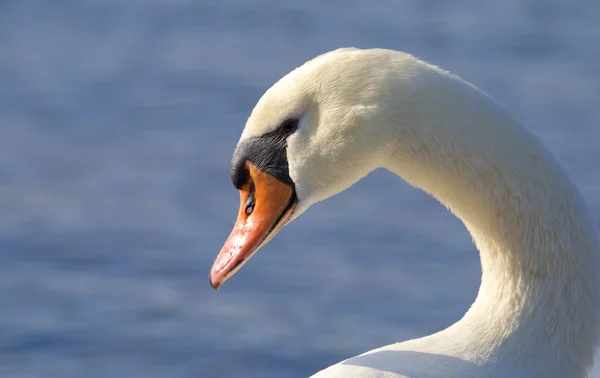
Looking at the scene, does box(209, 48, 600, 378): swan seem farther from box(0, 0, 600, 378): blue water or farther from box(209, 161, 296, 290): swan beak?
box(0, 0, 600, 378): blue water

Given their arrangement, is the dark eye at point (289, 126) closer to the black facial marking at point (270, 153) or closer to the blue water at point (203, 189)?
the black facial marking at point (270, 153)

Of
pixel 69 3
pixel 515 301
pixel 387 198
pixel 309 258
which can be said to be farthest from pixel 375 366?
pixel 69 3

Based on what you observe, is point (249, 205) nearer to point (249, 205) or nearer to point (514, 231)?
point (249, 205)

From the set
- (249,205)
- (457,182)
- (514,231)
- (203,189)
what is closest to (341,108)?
(457,182)

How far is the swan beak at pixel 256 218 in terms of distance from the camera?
4.25m

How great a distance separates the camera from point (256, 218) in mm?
4324

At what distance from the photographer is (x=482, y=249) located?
425 centimetres

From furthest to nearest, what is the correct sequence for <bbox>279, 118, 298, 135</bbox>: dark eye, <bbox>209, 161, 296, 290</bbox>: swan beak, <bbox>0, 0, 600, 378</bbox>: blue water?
<bbox>0, 0, 600, 378</bbox>: blue water, <bbox>209, 161, 296, 290</bbox>: swan beak, <bbox>279, 118, 298, 135</bbox>: dark eye

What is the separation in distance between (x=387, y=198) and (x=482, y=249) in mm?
3027

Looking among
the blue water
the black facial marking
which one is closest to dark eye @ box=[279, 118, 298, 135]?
the black facial marking

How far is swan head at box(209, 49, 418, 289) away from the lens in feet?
13.2

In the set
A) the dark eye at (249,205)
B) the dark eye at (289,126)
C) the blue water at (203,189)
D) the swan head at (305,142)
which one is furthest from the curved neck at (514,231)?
the blue water at (203,189)

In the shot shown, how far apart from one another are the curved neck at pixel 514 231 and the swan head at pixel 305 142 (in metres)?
0.12

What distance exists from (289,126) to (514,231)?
0.68 meters
